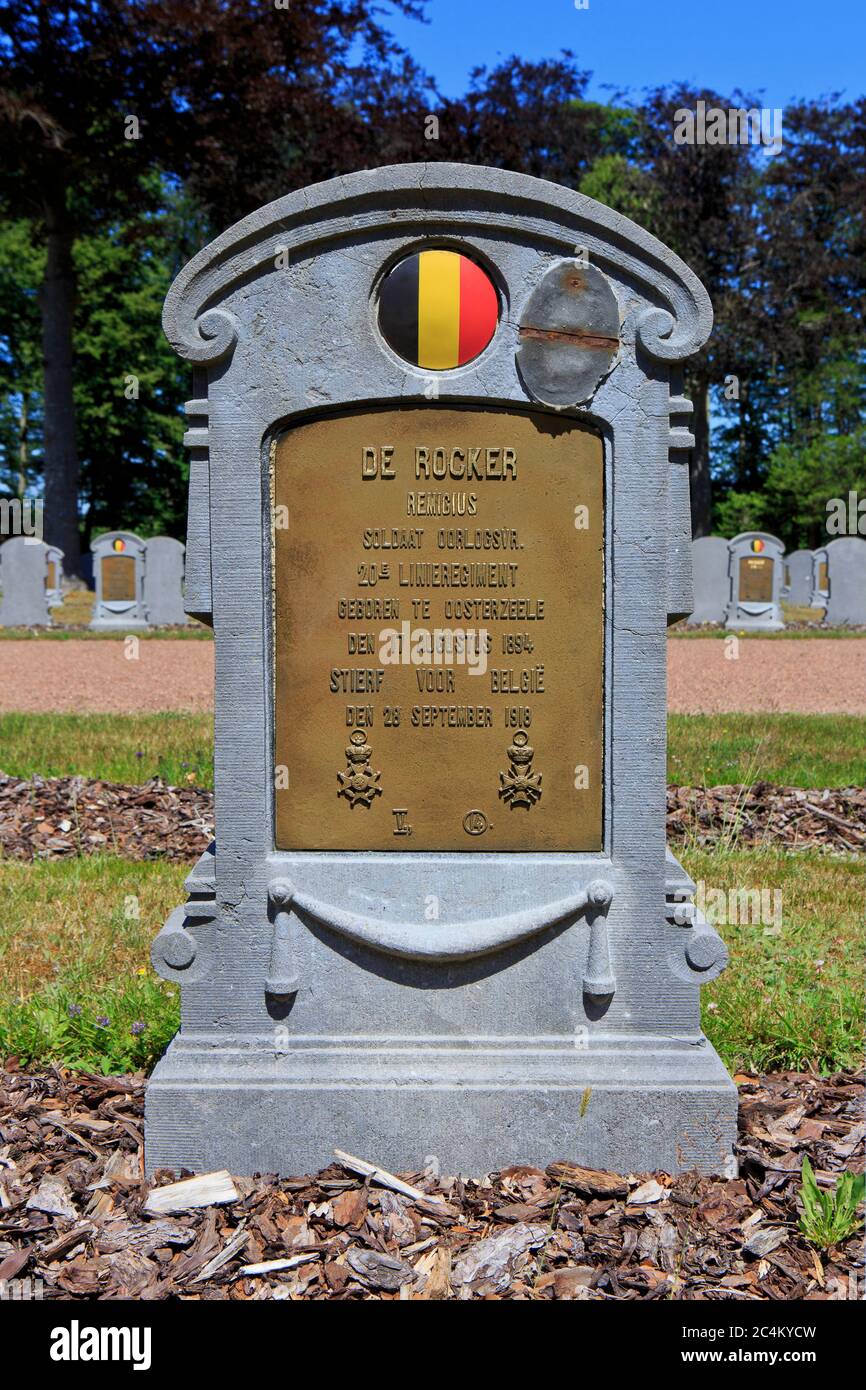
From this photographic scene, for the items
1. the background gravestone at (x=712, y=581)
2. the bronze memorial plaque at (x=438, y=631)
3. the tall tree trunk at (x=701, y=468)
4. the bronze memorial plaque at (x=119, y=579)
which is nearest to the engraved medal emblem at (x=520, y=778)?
the bronze memorial plaque at (x=438, y=631)

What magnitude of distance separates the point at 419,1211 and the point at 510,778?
118 cm

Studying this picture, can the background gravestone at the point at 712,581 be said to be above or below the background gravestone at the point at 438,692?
above

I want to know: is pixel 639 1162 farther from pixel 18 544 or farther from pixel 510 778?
pixel 18 544

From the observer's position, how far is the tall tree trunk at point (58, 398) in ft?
87.0

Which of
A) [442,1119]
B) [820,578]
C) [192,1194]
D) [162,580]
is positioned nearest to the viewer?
[192,1194]

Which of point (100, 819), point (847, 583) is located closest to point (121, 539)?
point (847, 583)

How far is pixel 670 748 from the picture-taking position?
8352mm

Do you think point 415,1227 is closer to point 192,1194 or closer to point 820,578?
point 192,1194

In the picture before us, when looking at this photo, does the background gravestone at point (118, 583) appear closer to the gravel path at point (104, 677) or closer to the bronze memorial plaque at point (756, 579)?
the gravel path at point (104, 677)

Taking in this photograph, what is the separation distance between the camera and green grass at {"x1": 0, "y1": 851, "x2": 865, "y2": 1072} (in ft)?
12.0

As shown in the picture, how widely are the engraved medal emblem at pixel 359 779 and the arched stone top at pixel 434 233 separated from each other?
1.14 meters

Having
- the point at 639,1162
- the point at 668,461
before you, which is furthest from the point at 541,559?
the point at 639,1162

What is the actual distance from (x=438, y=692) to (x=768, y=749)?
223 inches

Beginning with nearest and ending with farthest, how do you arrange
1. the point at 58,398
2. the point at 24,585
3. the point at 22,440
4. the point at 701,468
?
the point at 24,585 < the point at 58,398 < the point at 701,468 < the point at 22,440
